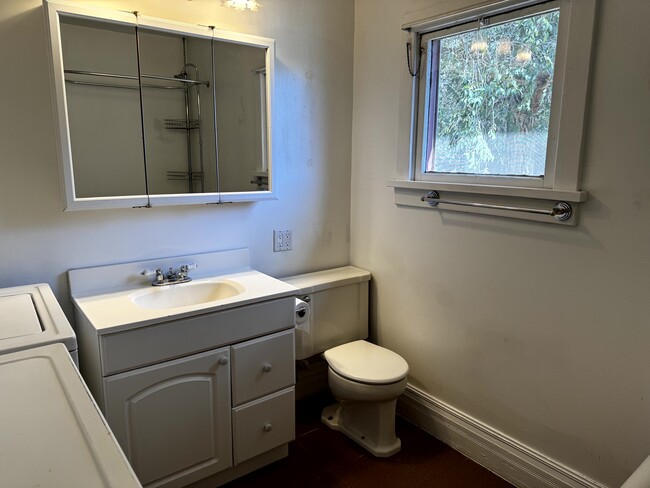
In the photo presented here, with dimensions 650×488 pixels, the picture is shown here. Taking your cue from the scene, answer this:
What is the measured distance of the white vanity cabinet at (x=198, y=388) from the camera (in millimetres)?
1574

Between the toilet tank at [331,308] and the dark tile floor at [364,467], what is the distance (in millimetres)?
430

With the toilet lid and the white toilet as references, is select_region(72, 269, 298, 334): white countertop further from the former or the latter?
the toilet lid

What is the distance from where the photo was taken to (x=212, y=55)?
6.46ft

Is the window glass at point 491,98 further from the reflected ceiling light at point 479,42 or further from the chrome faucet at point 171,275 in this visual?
the chrome faucet at point 171,275

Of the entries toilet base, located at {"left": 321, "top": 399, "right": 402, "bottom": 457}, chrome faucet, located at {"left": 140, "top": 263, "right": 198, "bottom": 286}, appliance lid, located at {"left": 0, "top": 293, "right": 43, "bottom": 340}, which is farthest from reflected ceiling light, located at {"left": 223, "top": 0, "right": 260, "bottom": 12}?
toilet base, located at {"left": 321, "top": 399, "right": 402, "bottom": 457}

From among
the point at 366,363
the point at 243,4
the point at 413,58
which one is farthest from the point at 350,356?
the point at 243,4

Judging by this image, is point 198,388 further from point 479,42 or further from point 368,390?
point 479,42

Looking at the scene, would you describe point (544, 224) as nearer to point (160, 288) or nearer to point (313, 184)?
point (313, 184)

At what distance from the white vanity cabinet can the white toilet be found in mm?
257

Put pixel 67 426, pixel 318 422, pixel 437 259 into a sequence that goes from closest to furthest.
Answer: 1. pixel 67 426
2. pixel 437 259
3. pixel 318 422

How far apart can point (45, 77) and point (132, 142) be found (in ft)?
Result: 1.15

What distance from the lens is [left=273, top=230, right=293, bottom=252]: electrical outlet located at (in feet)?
7.72

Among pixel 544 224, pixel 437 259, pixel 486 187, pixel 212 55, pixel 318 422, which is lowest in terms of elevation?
pixel 318 422

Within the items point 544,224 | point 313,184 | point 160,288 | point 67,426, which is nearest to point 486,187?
point 544,224
